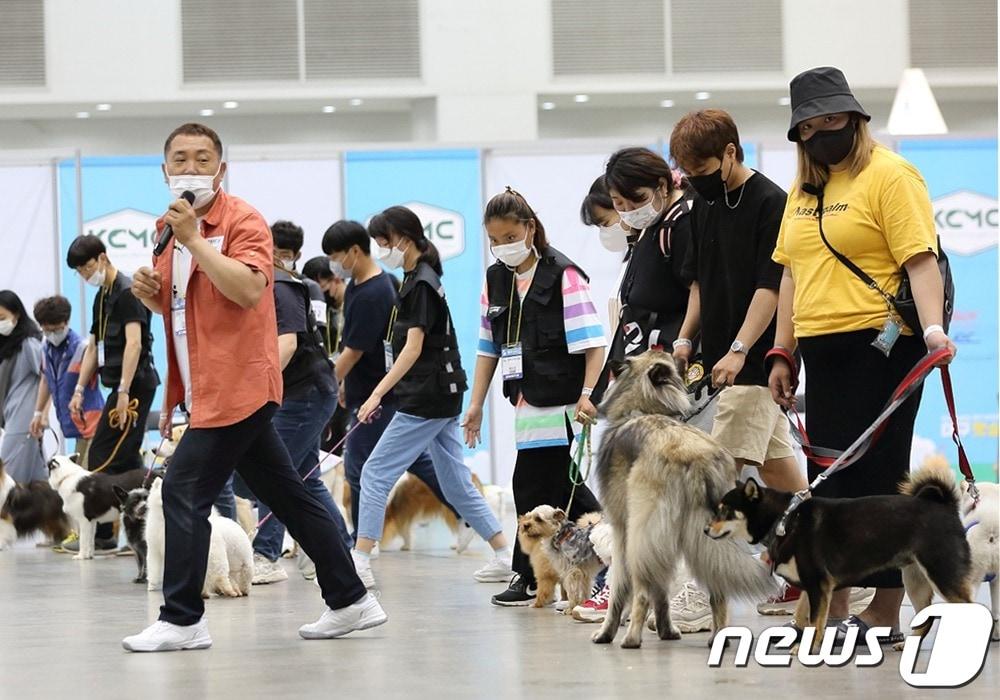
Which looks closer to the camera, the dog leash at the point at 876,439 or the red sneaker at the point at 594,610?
the dog leash at the point at 876,439

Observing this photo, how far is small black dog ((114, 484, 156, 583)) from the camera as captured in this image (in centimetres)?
669

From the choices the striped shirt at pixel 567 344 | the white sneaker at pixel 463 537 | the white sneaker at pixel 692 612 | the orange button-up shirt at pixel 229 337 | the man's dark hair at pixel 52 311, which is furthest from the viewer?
the man's dark hair at pixel 52 311

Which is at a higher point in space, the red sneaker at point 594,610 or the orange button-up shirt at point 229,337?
the orange button-up shirt at point 229,337

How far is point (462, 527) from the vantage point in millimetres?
8008

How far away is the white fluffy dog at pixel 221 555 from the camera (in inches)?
236

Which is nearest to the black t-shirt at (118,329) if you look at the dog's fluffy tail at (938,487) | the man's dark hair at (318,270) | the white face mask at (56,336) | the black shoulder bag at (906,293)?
the man's dark hair at (318,270)

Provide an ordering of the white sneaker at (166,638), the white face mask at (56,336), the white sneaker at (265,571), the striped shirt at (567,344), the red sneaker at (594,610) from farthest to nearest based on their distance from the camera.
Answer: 1. the white face mask at (56,336)
2. the white sneaker at (265,571)
3. the striped shirt at (567,344)
4. the red sneaker at (594,610)
5. the white sneaker at (166,638)

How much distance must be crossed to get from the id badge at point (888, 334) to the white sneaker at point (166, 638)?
2.18 metres

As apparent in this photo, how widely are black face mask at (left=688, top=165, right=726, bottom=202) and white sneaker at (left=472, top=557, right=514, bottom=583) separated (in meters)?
2.57

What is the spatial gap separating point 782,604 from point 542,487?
3.46 ft

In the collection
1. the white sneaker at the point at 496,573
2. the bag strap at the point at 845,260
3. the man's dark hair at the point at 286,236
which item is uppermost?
the man's dark hair at the point at 286,236

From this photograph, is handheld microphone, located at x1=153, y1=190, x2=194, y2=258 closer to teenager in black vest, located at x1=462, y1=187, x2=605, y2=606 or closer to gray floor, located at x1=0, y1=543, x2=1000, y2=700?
gray floor, located at x1=0, y1=543, x2=1000, y2=700

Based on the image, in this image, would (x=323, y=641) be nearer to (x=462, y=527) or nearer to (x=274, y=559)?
(x=274, y=559)

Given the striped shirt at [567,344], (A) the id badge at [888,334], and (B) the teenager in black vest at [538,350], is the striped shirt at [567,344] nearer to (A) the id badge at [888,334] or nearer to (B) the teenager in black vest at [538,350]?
→ (B) the teenager in black vest at [538,350]
